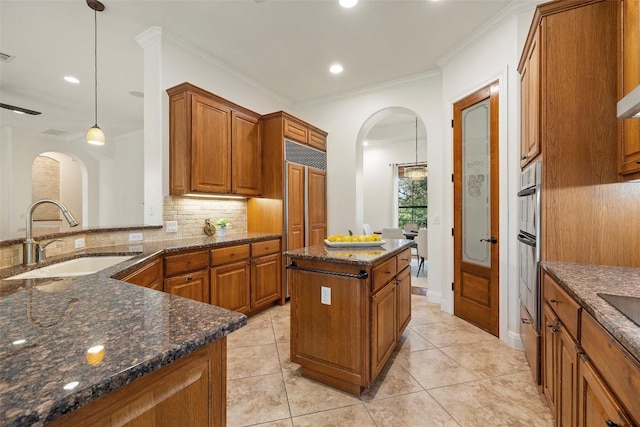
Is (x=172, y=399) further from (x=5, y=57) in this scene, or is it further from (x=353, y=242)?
(x=5, y=57)

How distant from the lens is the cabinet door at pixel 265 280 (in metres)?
3.30

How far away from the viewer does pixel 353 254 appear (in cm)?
207

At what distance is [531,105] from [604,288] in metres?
1.39

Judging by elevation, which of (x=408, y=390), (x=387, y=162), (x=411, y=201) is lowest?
(x=408, y=390)

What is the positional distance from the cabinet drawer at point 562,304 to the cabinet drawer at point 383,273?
964 mm

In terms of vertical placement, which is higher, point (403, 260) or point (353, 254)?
point (353, 254)

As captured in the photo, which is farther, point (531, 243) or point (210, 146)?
point (210, 146)

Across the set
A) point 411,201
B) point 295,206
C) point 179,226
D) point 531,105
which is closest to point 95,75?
point 179,226

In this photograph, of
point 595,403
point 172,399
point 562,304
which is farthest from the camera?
point 562,304

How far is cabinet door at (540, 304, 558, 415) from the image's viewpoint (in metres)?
1.51

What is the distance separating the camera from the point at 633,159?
4.81ft

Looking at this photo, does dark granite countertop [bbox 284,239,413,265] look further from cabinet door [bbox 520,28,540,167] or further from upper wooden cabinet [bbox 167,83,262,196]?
upper wooden cabinet [bbox 167,83,262,196]

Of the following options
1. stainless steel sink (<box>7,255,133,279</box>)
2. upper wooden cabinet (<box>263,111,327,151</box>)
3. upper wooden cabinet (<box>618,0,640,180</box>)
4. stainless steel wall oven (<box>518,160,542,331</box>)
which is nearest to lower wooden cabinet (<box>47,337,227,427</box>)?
stainless steel sink (<box>7,255,133,279</box>)

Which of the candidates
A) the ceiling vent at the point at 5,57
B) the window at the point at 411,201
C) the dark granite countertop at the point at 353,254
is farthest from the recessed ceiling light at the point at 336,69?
the window at the point at 411,201
